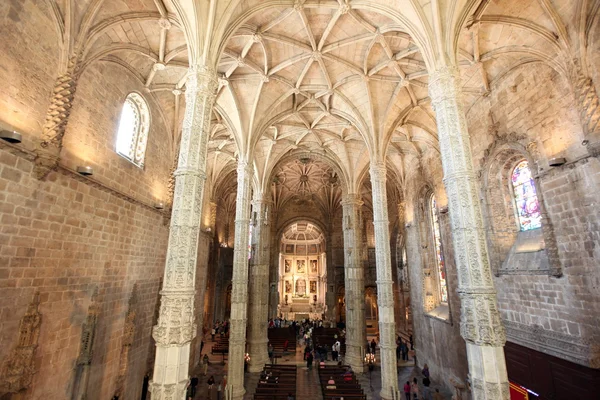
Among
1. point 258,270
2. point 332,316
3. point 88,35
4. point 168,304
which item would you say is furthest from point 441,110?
point 332,316

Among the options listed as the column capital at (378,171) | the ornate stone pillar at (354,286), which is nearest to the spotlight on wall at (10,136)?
the column capital at (378,171)

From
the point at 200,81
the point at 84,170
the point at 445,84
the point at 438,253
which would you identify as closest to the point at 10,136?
the point at 84,170

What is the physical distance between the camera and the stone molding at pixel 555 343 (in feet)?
27.0

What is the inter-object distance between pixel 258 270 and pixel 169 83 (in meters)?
11.7

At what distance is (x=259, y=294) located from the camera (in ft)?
60.1

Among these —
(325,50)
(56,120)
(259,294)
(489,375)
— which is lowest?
(489,375)

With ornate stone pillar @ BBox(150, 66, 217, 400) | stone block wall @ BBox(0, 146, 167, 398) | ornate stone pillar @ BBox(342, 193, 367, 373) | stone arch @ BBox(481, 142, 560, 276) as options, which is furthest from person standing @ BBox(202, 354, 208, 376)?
stone arch @ BBox(481, 142, 560, 276)

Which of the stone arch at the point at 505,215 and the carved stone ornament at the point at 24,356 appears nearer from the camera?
the carved stone ornament at the point at 24,356

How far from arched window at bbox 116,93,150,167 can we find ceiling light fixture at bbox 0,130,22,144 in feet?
14.4

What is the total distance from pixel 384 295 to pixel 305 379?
7261 millimetres

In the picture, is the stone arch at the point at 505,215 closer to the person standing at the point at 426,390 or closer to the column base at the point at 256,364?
the person standing at the point at 426,390

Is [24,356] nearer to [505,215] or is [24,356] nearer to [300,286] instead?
[505,215]

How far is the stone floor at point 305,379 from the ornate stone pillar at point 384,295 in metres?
2.07

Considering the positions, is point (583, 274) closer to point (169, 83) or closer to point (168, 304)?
point (168, 304)
